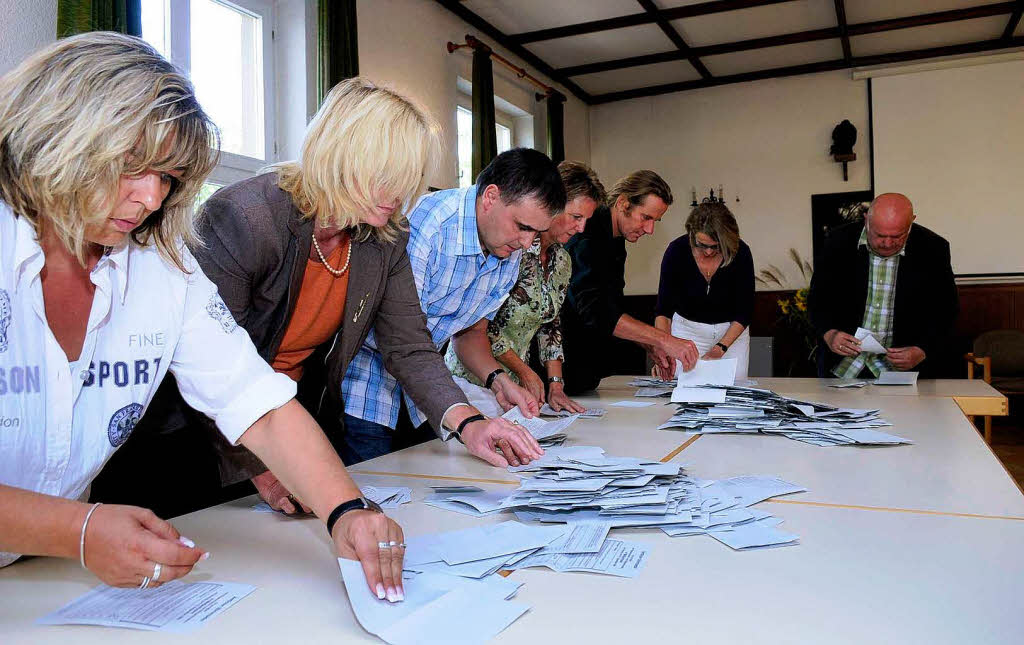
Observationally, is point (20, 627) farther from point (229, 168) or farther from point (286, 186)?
point (229, 168)

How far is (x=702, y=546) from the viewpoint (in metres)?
1.09

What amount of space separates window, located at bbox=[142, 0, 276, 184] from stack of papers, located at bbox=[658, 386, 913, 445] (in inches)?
95.2

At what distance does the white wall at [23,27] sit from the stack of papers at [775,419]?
102 inches

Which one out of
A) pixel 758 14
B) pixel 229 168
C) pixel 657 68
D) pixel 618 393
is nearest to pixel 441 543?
pixel 618 393

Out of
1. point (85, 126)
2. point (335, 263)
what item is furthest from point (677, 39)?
point (85, 126)

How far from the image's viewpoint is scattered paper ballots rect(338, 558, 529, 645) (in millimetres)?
803

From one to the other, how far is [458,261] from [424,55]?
11.9 feet

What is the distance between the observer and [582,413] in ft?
8.04

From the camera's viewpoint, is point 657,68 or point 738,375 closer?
point 738,375

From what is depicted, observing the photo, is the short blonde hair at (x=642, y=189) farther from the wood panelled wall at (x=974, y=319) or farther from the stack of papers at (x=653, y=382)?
the wood panelled wall at (x=974, y=319)

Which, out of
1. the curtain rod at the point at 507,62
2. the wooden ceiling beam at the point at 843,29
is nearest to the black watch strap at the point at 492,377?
the curtain rod at the point at 507,62

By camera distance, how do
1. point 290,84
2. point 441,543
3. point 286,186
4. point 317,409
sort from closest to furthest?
point 441,543
point 286,186
point 317,409
point 290,84

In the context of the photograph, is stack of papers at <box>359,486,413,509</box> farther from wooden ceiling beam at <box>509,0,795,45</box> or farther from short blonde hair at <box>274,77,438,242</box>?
wooden ceiling beam at <box>509,0,795,45</box>

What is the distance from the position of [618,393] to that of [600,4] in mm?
3562
